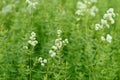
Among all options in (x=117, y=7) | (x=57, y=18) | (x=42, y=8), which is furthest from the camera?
(x=117, y=7)

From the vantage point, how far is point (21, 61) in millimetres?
3834

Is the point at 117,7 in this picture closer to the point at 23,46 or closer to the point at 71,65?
the point at 71,65

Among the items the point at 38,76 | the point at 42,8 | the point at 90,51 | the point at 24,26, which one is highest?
the point at 42,8

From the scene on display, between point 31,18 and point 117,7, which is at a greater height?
point 117,7

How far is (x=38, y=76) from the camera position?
3924 mm

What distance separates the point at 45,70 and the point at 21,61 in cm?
33

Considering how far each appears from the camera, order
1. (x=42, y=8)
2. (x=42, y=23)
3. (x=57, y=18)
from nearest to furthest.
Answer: (x=57, y=18) → (x=42, y=23) → (x=42, y=8)

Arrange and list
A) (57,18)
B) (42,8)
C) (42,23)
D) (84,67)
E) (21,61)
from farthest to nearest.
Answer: (42,8)
(42,23)
(57,18)
(84,67)
(21,61)

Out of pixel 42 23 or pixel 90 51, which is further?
pixel 42 23

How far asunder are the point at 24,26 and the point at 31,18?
0.30 metres

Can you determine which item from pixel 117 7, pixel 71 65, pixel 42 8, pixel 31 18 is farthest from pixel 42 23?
pixel 117 7

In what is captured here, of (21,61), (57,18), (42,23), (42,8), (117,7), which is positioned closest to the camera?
(21,61)

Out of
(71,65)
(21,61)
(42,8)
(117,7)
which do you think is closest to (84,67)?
(71,65)

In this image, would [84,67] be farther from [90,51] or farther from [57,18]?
[57,18]
